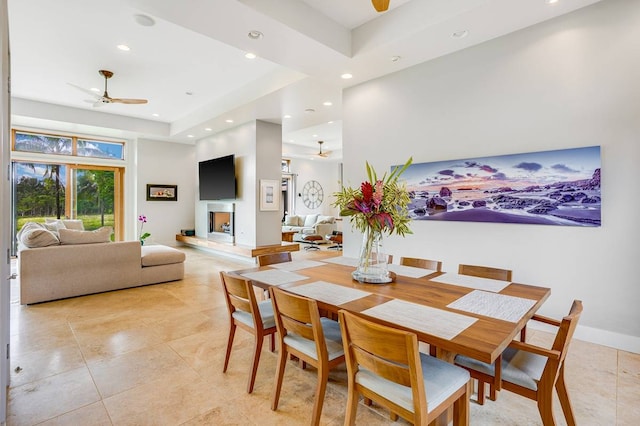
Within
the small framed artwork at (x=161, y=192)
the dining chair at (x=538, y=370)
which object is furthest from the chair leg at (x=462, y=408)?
the small framed artwork at (x=161, y=192)

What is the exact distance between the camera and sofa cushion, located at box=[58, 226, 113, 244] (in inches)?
163

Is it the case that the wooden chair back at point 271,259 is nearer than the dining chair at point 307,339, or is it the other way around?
the dining chair at point 307,339

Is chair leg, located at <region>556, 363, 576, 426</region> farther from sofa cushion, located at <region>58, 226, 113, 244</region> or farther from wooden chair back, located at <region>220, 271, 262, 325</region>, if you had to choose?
sofa cushion, located at <region>58, 226, 113, 244</region>

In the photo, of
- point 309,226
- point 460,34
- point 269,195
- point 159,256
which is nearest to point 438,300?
point 460,34

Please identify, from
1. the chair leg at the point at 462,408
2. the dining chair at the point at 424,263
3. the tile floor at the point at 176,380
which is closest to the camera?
the chair leg at the point at 462,408

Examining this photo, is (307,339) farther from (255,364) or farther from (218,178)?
(218,178)

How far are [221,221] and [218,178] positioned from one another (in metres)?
1.15

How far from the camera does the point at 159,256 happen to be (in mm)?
4926

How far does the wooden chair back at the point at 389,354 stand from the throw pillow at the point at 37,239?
4347 mm

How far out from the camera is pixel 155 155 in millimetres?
8531

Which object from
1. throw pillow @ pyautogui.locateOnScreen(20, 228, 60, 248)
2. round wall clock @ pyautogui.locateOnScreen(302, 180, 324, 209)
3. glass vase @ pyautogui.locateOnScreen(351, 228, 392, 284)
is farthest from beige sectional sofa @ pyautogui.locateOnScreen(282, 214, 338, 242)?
glass vase @ pyautogui.locateOnScreen(351, 228, 392, 284)

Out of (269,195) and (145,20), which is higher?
(145,20)

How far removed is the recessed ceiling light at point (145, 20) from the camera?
3.47 m

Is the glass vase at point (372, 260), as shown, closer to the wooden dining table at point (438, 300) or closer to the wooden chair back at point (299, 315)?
the wooden dining table at point (438, 300)
